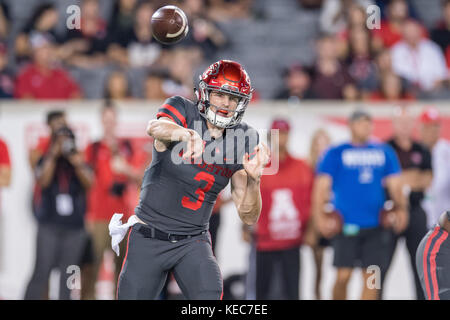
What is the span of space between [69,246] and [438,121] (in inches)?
156

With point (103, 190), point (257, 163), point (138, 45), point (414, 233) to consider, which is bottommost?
point (414, 233)

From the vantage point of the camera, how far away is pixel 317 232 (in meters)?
7.66

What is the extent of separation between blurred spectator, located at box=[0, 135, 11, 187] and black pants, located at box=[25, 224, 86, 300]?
54cm

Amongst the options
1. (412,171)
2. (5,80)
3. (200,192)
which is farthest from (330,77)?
(200,192)

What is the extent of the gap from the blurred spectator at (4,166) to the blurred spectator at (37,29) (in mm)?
2126

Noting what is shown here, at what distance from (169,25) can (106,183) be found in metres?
2.84

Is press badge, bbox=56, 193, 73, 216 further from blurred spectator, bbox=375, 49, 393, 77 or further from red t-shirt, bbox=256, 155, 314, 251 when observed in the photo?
blurred spectator, bbox=375, 49, 393, 77

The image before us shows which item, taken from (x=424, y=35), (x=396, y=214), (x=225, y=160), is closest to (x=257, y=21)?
(x=424, y=35)

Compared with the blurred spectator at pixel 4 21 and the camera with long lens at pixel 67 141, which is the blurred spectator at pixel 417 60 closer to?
the camera with long lens at pixel 67 141

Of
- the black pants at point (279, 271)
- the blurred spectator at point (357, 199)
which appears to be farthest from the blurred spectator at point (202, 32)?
the black pants at point (279, 271)

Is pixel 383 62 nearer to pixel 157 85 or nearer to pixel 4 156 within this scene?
pixel 157 85
